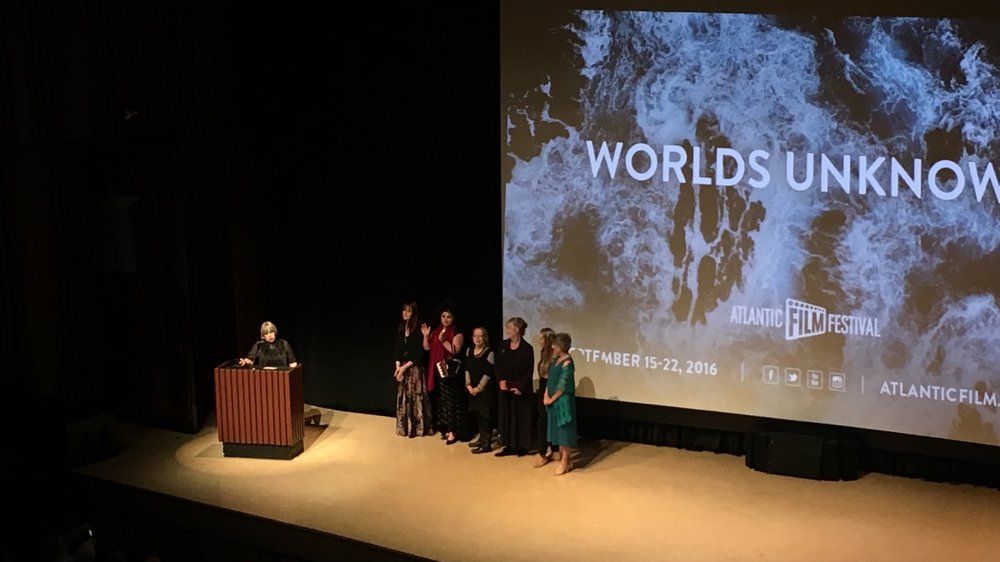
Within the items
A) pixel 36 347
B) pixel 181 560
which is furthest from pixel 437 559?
pixel 36 347

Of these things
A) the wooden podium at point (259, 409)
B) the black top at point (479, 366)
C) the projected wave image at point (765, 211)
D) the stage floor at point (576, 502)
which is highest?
the projected wave image at point (765, 211)

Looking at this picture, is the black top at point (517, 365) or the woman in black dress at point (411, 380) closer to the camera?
the black top at point (517, 365)

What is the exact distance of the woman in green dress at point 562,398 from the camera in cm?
802

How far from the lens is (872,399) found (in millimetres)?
7816

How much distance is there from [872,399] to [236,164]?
5175mm

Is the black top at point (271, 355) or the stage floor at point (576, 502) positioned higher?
the black top at point (271, 355)

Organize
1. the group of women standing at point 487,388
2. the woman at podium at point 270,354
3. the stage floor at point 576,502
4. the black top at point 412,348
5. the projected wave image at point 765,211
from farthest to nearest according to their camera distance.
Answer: the black top at point 412,348 → the woman at podium at point 270,354 → the group of women standing at point 487,388 → the projected wave image at point 765,211 → the stage floor at point 576,502

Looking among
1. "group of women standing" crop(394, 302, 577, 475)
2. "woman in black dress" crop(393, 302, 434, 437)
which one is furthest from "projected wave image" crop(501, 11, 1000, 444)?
"woman in black dress" crop(393, 302, 434, 437)

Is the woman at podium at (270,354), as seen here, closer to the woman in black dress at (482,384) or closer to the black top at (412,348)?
the black top at (412,348)

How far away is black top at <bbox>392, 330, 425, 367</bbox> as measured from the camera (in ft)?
29.0

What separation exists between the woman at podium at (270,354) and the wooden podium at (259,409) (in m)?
0.09

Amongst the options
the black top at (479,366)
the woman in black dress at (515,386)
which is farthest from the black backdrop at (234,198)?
the woman in black dress at (515,386)

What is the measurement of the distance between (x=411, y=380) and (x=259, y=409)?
115cm

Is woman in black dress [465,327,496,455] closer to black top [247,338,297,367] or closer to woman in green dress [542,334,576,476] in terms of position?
woman in green dress [542,334,576,476]
